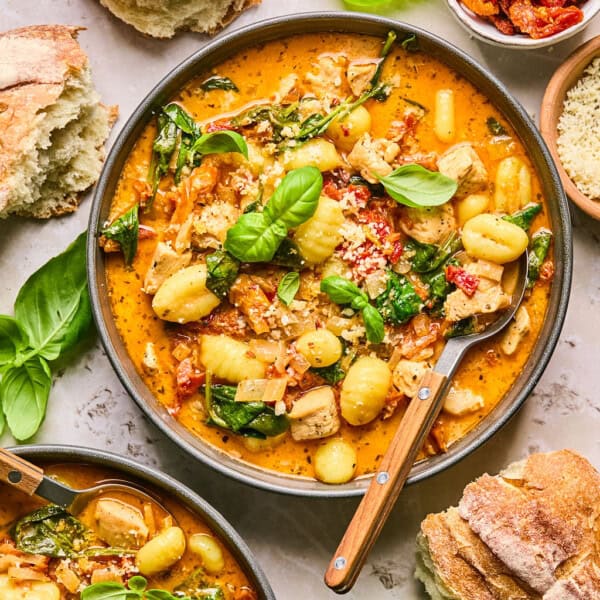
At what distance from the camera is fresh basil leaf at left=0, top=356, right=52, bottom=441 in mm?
3939

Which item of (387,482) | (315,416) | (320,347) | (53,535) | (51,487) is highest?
(320,347)

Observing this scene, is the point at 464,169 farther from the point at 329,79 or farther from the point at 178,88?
the point at 178,88

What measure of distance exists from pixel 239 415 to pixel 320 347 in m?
0.42

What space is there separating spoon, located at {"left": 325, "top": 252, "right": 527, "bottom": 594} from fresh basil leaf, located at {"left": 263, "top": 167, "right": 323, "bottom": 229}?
747mm

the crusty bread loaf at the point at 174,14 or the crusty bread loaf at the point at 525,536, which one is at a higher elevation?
the crusty bread loaf at the point at 174,14

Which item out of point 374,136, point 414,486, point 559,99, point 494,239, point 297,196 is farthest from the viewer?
point 414,486

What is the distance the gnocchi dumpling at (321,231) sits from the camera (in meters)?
3.60

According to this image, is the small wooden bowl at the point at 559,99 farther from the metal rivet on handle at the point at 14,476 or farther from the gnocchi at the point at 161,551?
the metal rivet on handle at the point at 14,476

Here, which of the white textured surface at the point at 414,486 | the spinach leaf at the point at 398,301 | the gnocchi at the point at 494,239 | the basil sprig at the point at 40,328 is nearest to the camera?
the gnocchi at the point at 494,239

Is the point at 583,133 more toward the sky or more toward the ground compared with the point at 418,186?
more toward the sky

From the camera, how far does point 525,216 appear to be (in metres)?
3.72

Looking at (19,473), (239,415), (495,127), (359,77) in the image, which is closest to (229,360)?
(239,415)

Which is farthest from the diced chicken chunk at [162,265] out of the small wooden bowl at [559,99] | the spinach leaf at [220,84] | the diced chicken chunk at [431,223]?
the small wooden bowl at [559,99]

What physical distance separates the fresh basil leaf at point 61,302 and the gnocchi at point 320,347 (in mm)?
923
